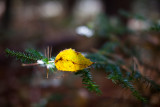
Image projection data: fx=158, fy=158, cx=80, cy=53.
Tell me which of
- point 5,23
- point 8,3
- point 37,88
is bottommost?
point 37,88

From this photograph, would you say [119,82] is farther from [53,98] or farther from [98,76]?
[98,76]

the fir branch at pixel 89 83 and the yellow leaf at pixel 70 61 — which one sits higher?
the yellow leaf at pixel 70 61

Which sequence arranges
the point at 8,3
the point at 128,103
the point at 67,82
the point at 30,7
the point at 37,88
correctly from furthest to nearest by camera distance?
1. the point at 30,7
2. the point at 8,3
3. the point at 67,82
4. the point at 37,88
5. the point at 128,103

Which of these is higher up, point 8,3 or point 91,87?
point 8,3

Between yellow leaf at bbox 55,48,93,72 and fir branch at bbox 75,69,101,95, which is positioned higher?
yellow leaf at bbox 55,48,93,72

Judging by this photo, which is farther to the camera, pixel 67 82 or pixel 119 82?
pixel 67 82

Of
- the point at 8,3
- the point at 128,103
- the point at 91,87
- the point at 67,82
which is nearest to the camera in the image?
the point at 91,87

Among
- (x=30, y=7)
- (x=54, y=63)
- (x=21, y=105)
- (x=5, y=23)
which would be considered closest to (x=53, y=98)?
(x=21, y=105)
